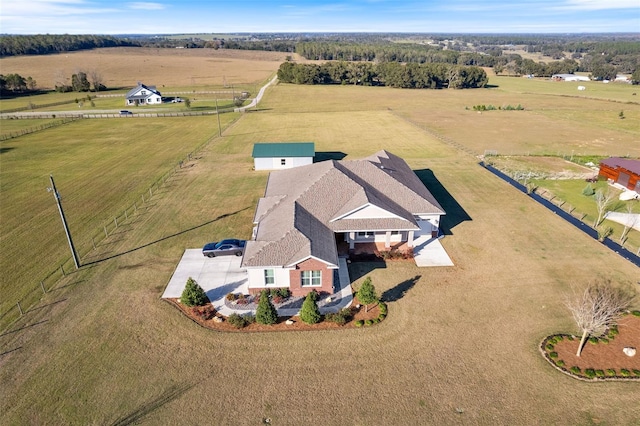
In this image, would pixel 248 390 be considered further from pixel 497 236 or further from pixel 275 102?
pixel 275 102

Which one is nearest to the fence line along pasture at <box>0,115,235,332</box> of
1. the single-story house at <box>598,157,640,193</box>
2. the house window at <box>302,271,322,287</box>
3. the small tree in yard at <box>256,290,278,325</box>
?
the small tree in yard at <box>256,290,278,325</box>

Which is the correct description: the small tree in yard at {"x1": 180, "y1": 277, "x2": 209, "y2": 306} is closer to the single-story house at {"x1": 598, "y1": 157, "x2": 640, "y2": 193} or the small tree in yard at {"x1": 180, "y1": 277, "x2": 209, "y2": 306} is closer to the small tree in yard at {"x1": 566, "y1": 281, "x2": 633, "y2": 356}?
the small tree in yard at {"x1": 566, "y1": 281, "x2": 633, "y2": 356}

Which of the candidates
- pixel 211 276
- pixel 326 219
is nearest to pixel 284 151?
pixel 326 219

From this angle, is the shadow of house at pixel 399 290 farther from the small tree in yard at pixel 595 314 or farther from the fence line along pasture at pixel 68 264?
the fence line along pasture at pixel 68 264

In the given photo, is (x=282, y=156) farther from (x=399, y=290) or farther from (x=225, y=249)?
(x=399, y=290)

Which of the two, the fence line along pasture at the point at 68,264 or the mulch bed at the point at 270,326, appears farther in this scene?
the fence line along pasture at the point at 68,264

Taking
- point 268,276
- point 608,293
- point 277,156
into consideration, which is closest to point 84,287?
point 268,276

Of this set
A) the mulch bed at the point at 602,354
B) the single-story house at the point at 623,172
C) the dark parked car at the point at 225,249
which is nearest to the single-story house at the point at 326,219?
the dark parked car at the point at 225,249
